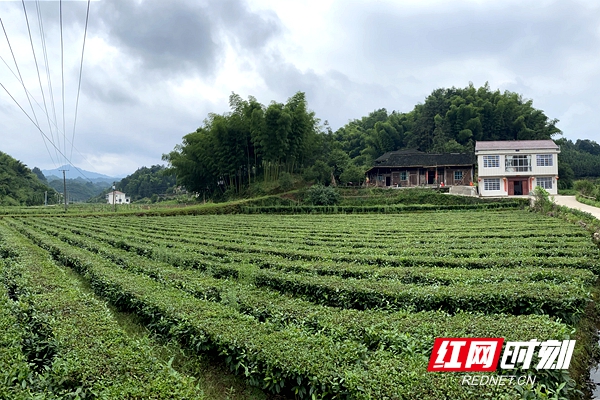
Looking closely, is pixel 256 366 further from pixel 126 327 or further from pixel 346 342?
pixel 126 327

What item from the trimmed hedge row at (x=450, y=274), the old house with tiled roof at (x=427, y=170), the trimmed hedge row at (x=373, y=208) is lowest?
the trimmed hedge row at (x=450, y=274)

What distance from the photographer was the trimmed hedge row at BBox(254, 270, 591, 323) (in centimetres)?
558

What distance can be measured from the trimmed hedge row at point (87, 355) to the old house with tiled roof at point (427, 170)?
38.2 meters

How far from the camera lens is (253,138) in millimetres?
36719

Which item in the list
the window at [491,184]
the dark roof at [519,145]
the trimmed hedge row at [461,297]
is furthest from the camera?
the window at [491,184]

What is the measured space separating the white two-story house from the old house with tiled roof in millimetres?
3283

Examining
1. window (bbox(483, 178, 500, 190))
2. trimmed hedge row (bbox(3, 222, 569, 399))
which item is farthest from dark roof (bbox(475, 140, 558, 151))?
trimmed hedge row (bbox(3, 222, 569, 399))

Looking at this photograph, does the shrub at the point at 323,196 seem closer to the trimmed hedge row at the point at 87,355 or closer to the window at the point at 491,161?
the window at the point at 491,161

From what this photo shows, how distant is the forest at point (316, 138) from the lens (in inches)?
1460

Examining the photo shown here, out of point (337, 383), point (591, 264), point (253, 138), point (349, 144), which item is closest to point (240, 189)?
point (253, 138)

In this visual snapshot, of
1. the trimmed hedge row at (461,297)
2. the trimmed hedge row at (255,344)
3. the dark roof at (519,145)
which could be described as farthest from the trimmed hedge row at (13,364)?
the dark roof at (519,145)

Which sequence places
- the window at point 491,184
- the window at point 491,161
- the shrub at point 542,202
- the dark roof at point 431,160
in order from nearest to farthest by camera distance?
the shrub at point 542,202, the window at point 491,161, the window at point 491,184, the dark roof at point 431,160

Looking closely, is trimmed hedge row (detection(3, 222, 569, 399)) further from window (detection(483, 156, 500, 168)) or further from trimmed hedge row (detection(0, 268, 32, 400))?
window (detection(483, 156, 500, 168))

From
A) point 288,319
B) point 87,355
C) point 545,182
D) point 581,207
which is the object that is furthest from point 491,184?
point 87,355
